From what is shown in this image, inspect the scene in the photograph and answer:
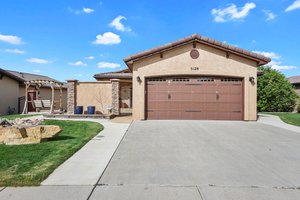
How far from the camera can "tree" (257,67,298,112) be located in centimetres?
2189

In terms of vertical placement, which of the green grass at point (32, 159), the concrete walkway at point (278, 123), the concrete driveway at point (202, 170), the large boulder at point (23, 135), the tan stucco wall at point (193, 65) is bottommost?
the concrete driveway at point (202, 170)

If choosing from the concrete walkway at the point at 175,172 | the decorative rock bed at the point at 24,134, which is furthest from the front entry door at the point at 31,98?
the concrete walkway at the point at 175,172

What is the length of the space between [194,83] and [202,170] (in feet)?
32.6

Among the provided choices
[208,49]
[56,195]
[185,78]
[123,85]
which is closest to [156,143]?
[56,195]

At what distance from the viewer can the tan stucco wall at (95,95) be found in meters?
16.7

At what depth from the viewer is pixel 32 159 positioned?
5418 millimetres

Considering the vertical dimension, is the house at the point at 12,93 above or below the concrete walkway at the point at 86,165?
above

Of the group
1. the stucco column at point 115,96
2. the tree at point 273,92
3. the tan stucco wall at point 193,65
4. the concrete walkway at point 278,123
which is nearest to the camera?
the concrete walkway at point 278,123

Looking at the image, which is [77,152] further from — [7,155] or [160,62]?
[160,62]

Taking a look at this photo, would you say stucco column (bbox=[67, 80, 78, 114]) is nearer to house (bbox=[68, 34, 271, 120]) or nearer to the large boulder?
house (bbox=[68, 34, 271, 120])

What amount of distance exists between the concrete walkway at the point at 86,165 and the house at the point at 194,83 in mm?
6916

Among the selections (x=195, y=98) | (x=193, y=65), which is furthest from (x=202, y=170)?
(x=193, y=65)

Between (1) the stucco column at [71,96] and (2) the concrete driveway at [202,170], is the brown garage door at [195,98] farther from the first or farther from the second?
(2) the concrete driveway at [202,170]

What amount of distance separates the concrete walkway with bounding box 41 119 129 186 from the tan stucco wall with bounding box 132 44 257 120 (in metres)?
6.74
